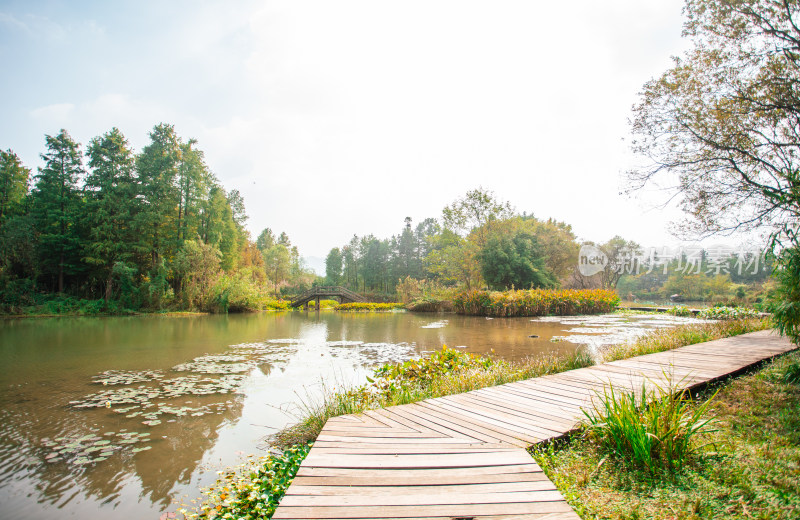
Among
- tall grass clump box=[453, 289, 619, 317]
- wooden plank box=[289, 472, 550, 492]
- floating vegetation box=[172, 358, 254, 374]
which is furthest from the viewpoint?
tall grass clump box=[453, 289, 619, 317]

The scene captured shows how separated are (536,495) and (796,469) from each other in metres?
1.87

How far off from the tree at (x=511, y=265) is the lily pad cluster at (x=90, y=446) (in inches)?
1090

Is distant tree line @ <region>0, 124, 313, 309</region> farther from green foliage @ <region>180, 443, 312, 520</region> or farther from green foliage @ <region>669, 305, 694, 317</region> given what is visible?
green foliage @ <region>669, 305, 694, 317</region>

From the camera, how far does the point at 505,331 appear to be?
15180 mm

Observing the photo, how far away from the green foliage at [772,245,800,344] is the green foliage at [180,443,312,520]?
6430 millimetres

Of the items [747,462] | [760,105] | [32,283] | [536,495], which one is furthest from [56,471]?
[32,283]

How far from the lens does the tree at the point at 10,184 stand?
92.8 feet

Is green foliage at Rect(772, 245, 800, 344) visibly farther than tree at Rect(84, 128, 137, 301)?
No

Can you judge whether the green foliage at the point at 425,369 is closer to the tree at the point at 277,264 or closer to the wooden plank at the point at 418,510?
the wooden plank at the point at 418,510

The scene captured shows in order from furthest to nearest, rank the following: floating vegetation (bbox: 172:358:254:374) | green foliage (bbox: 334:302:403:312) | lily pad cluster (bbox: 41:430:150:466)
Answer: green foliage (bbox: 334:302:403:312)
floating vegetation (bbox: 172:358:254:374)
lily pad cluster (bbox: 41:430:150:466)

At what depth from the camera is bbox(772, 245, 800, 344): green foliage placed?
502 centimetres

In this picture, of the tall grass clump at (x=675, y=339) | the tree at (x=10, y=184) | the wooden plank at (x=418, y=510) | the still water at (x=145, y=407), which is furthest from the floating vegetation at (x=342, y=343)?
the tree at (x=10, y=184)

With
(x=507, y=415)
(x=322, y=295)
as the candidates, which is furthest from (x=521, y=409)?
(x=322, y=295)

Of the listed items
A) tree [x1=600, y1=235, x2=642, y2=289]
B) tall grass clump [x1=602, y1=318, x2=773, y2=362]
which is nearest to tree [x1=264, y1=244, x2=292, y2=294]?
tree [x1=600, y1=235, x2=642, y2=289]
